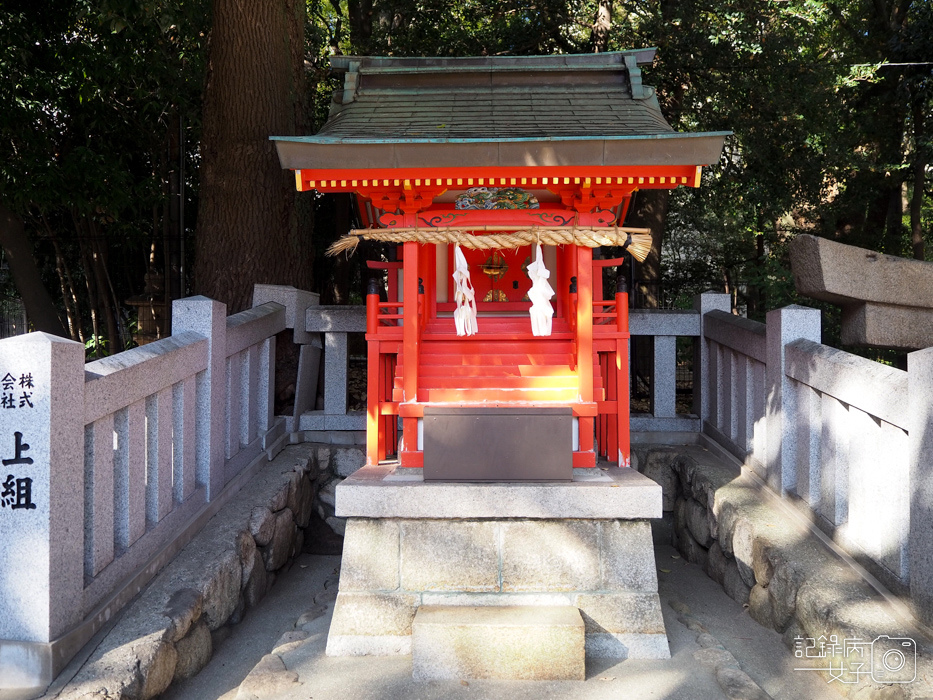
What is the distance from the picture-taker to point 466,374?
19.4 ft

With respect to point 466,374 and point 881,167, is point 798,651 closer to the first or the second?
point 466,374

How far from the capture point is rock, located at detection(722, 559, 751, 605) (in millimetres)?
5379

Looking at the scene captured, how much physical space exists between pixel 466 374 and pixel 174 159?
722cm

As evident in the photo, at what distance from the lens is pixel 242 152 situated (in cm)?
766

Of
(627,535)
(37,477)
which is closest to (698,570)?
(627,535)

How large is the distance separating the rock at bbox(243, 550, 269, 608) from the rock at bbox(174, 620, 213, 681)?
2.29ft

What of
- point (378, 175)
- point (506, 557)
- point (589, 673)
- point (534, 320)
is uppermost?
point (378, 175)

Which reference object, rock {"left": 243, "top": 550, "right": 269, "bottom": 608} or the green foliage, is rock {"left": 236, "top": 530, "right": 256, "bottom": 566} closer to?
rock {"left": 243, "top": 550, "right": 269, "bottom": 608}

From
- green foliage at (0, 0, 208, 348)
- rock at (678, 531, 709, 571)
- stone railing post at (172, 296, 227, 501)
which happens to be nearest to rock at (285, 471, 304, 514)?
stone railing post at (172, 296, 227, 501)

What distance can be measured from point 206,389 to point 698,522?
13.9ft

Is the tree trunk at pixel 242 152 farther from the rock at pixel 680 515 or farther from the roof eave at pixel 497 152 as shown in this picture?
the rock at pixel 680 515

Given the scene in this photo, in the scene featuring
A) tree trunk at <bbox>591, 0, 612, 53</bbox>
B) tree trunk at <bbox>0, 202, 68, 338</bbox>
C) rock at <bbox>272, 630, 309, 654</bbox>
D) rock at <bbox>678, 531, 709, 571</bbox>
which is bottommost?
rock at <bbox>272, 630, 309, 654</bbox>

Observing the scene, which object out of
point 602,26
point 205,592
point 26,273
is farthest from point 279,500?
point 602,26

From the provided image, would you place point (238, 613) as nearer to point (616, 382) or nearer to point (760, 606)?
point (616, 382)
